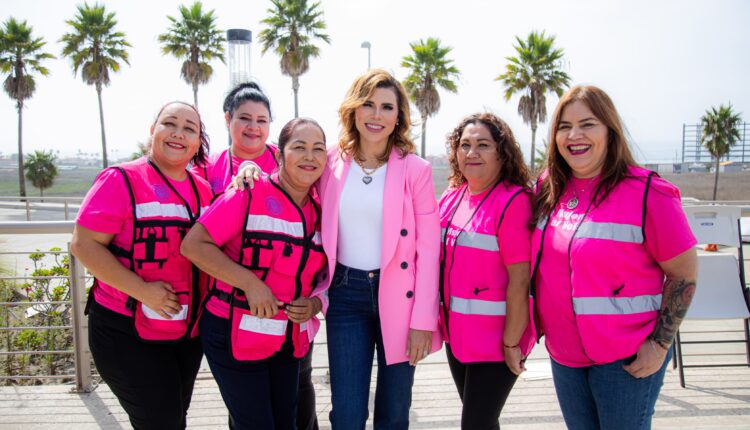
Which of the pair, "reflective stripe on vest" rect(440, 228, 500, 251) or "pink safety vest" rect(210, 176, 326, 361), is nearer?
"pink safety vest" rect(210, 176, 326, 361)

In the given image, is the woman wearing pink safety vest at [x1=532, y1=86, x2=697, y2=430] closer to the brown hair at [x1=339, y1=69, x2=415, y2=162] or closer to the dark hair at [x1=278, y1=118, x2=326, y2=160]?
the brown hair at [x1=339, y1=69, x2=415, y2=162]

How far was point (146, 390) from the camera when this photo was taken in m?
2.18

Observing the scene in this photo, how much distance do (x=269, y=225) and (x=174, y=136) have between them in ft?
2.06

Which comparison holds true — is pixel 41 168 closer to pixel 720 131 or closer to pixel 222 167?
pixel 222 167

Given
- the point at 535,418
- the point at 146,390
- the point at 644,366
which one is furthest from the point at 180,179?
the point at 535,418

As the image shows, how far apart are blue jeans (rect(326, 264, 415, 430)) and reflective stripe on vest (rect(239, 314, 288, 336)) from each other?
1.03ft

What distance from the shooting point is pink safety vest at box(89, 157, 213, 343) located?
217 centimetres

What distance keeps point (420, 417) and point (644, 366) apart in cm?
171

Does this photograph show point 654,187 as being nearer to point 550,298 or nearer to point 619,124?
point 619,124

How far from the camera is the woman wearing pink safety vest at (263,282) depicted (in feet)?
7.00

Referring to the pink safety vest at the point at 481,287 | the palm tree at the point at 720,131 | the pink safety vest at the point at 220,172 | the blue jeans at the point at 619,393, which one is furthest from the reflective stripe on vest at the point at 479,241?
the palm tree at the point at 720,131

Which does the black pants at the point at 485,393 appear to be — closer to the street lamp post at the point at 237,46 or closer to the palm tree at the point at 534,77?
the street lamp post at the point at 237,46

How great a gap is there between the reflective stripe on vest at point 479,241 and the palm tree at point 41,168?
33355 mm

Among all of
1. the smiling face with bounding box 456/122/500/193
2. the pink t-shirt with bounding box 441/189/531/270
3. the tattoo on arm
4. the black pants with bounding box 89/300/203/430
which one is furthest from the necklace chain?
the tattoo on arm
